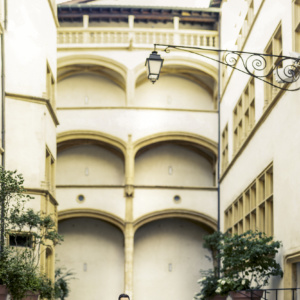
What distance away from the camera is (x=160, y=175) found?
32.0 m

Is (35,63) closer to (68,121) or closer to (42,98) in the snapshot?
(42,98)

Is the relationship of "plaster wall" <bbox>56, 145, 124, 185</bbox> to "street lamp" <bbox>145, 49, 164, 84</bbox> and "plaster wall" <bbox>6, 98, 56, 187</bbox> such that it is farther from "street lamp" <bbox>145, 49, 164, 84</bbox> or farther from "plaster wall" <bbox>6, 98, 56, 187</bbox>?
"street lamp" <bbox>145, 49, 164, 84</bbox>

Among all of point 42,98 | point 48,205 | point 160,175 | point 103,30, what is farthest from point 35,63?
point 160,175

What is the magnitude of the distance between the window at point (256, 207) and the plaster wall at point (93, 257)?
7.90 meters

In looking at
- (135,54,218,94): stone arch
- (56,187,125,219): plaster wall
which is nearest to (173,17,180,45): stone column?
(135,54,218,94): stone arch

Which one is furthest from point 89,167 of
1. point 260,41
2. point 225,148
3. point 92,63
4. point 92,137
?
point 260,41

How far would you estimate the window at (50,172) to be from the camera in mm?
21830

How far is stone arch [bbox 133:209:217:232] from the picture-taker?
29.7m

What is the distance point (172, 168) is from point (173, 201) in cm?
250

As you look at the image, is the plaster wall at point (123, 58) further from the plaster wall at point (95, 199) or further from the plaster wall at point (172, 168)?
the plaster wall at point (95, 199)

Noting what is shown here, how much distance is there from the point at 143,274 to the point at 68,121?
7.06 m

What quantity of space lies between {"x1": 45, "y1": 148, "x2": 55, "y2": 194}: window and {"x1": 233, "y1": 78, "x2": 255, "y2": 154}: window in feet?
18.7

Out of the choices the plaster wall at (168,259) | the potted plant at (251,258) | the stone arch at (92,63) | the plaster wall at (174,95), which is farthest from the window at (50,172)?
the plaster wall at (174,95)

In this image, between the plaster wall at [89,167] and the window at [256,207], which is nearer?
A: the window at [256,207]
